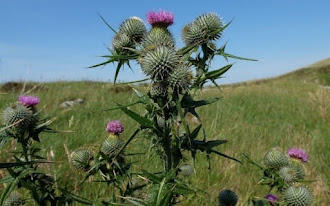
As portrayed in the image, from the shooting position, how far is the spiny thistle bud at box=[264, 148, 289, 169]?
284 centimetres

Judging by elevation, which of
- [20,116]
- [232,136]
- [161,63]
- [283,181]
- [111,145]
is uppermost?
[161,63]

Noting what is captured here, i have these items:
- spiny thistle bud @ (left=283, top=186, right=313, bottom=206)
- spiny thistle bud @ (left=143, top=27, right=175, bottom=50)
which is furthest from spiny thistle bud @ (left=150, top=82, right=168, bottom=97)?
spiny thistle bud @ (left=283, top=186, right=313, bottom=206)

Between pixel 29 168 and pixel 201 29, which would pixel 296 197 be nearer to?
pixel 201 29

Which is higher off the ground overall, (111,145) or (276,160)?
(111,145)

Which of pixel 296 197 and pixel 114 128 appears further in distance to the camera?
pixel 114 128

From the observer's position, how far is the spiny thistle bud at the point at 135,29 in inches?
99.6

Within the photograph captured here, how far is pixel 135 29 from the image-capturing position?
101 inches

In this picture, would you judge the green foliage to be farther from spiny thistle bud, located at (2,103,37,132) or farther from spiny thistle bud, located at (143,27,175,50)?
spiny thistle bud, located at (2,103,37,132)

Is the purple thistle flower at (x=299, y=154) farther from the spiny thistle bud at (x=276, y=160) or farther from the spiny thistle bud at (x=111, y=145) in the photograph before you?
the spiny thistle bud at (x=111, y=145)

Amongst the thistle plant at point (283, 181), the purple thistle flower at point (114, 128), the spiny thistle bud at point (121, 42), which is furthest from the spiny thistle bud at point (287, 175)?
the spiny thistle bud at point (121, 42)

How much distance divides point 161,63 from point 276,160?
1532 millimetres

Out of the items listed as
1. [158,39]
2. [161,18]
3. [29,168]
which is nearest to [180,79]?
[158,39]

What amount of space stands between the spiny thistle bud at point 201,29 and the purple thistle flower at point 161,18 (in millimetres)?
158

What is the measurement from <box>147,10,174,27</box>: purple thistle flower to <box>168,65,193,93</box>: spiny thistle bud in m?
0.60
